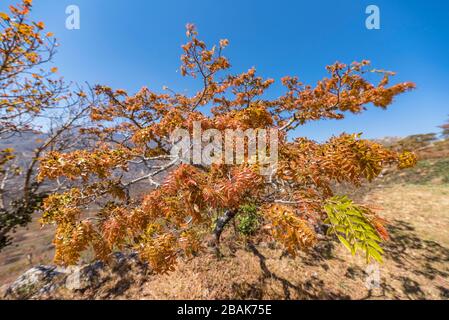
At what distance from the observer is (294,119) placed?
17.1 ft

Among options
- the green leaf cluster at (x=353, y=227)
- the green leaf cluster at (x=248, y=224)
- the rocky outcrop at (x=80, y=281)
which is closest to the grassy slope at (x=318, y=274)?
the rocky outcrop at (x=80, y=281)

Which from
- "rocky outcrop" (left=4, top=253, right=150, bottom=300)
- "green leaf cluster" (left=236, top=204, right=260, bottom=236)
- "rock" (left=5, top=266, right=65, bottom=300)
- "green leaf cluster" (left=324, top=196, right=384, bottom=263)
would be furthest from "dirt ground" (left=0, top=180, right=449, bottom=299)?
"green leaf cluster" (left=324, top=196, right=384, bottom=263)

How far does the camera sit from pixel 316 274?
228 inches

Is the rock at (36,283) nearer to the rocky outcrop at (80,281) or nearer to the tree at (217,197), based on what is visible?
the rocky outcrop at (80,281)

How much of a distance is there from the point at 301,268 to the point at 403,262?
3498 mm

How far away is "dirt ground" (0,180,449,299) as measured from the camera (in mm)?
5027

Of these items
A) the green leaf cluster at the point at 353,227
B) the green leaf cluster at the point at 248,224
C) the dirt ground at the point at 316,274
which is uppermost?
the green leaf cluster at the point at 353,227

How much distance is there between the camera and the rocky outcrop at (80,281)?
4.96 m

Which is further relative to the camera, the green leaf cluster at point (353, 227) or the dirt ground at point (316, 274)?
the dirt ground at point (316, 274)

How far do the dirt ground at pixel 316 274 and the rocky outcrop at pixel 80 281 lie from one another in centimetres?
34

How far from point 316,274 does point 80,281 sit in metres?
6.57

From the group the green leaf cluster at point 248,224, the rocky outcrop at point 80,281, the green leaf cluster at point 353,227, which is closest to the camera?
the green leaf cluster at point 353,227
